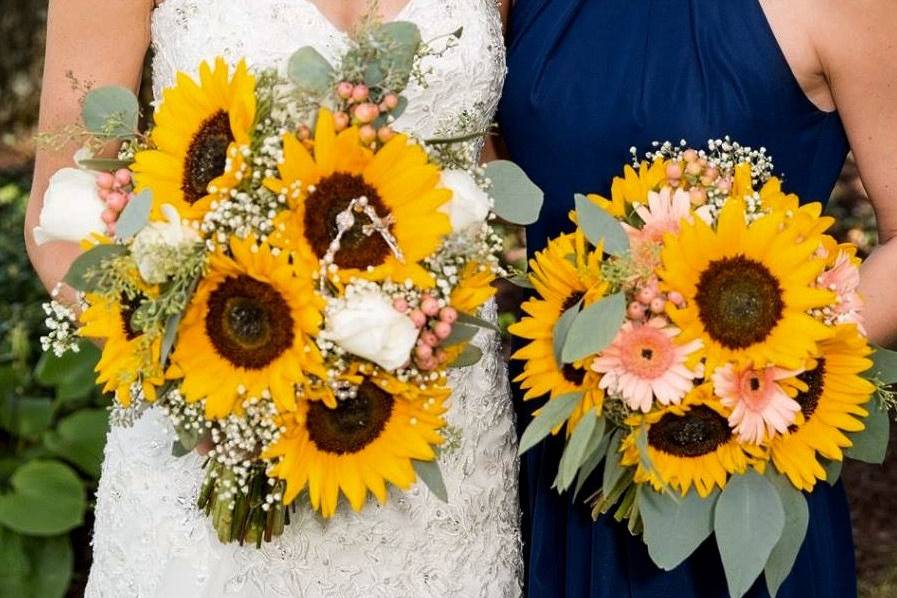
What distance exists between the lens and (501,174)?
6.42 feet

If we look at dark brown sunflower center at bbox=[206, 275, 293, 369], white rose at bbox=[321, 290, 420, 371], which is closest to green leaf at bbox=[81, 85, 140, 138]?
dark brown sunflower center at bbox=[206, 275, 293, 369]

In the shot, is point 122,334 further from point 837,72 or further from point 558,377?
point 837,72

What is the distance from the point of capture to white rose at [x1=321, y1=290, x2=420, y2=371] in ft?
5.50

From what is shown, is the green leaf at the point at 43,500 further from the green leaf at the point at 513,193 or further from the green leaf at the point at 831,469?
the green leaf at the point at 831,469

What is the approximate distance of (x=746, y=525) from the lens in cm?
197

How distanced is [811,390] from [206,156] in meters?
1.03

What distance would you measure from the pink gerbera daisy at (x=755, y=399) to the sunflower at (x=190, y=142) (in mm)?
814

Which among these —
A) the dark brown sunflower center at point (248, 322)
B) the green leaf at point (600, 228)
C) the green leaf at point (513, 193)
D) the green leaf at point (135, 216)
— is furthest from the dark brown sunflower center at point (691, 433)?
the green leaf at point (135, 216)

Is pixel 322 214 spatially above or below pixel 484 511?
above

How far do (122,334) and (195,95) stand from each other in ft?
1.23

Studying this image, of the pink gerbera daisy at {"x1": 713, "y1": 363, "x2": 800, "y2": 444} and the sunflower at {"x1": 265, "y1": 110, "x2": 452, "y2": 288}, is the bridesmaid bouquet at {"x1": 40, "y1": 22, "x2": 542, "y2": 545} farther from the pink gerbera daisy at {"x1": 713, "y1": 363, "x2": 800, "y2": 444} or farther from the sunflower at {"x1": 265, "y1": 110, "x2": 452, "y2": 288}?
the pink gerbera daisy at {"x1": 713, "y1": 363, "x2": 800, "y2": 444}

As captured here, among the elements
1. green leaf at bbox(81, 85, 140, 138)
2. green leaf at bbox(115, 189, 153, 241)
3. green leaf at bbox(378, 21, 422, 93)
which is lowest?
green leaf at bbox(115, 189, 153, 241)

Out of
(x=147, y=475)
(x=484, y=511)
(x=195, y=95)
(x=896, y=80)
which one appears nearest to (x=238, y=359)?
(x=195, y=95)

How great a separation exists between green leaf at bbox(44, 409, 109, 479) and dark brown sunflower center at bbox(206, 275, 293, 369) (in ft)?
9.30
